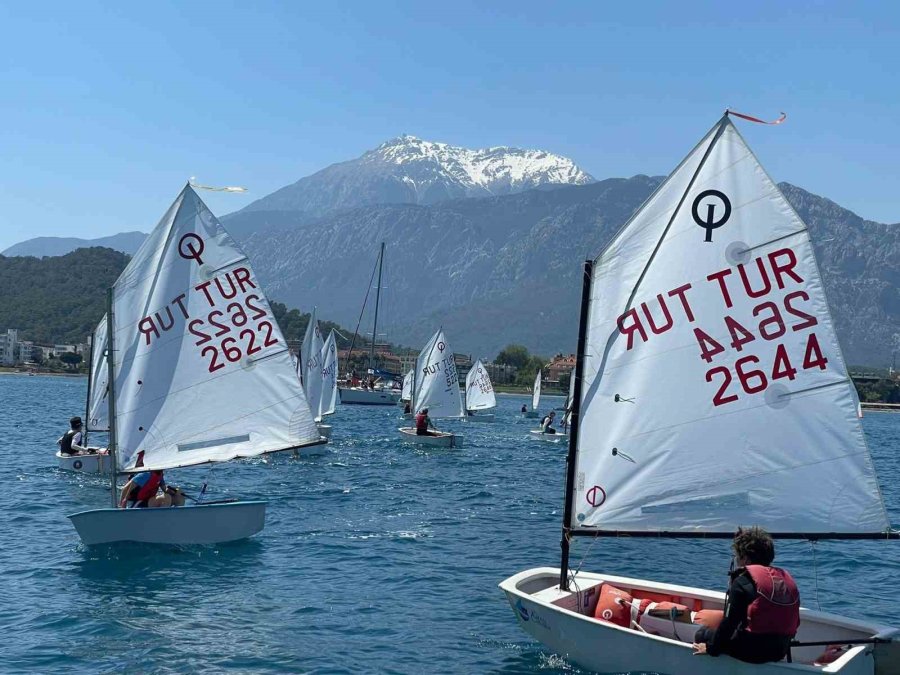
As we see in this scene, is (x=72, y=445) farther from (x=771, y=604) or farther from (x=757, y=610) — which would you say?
(x=771, y=604)

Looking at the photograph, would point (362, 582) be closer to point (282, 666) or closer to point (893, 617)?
point (282, 666)

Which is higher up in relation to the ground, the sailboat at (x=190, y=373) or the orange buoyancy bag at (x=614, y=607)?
the sailboat at (x=190, y=373)

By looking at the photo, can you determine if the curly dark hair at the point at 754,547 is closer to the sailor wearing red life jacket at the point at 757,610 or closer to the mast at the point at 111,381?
the sailor wearing red life jacket at the point at 757,610

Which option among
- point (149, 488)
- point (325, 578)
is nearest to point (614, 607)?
point (325, 578)

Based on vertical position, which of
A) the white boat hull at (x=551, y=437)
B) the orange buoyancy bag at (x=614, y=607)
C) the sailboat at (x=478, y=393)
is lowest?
the orange buoyancy bag at (x=614, y=607)

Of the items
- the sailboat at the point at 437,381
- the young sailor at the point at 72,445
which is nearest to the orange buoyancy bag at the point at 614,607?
the young sailor at the point at 72,445

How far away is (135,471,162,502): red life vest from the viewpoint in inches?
804

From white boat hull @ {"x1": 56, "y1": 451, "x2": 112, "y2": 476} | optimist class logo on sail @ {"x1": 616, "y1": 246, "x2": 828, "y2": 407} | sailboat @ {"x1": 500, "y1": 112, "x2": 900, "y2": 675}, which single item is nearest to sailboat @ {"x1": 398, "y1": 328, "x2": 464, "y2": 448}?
white boat hull @ {"x1": 56, "y1": 451, "x2": 112, "y2": 476}

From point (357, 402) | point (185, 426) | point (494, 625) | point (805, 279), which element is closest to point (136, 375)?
point (185, 426)

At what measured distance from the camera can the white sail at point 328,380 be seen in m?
53.5

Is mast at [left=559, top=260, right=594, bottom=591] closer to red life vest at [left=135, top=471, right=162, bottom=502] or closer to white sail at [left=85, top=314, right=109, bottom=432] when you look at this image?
red life vest at [left=135, top=471, right=162, bottom=502]

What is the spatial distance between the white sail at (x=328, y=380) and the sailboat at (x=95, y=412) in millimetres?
18180

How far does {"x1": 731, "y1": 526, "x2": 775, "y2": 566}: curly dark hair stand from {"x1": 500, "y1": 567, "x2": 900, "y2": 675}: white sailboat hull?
1210 millimetres

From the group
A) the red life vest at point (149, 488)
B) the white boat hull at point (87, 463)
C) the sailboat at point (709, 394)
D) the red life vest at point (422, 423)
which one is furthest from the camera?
the red life vest at point (422, 423)
